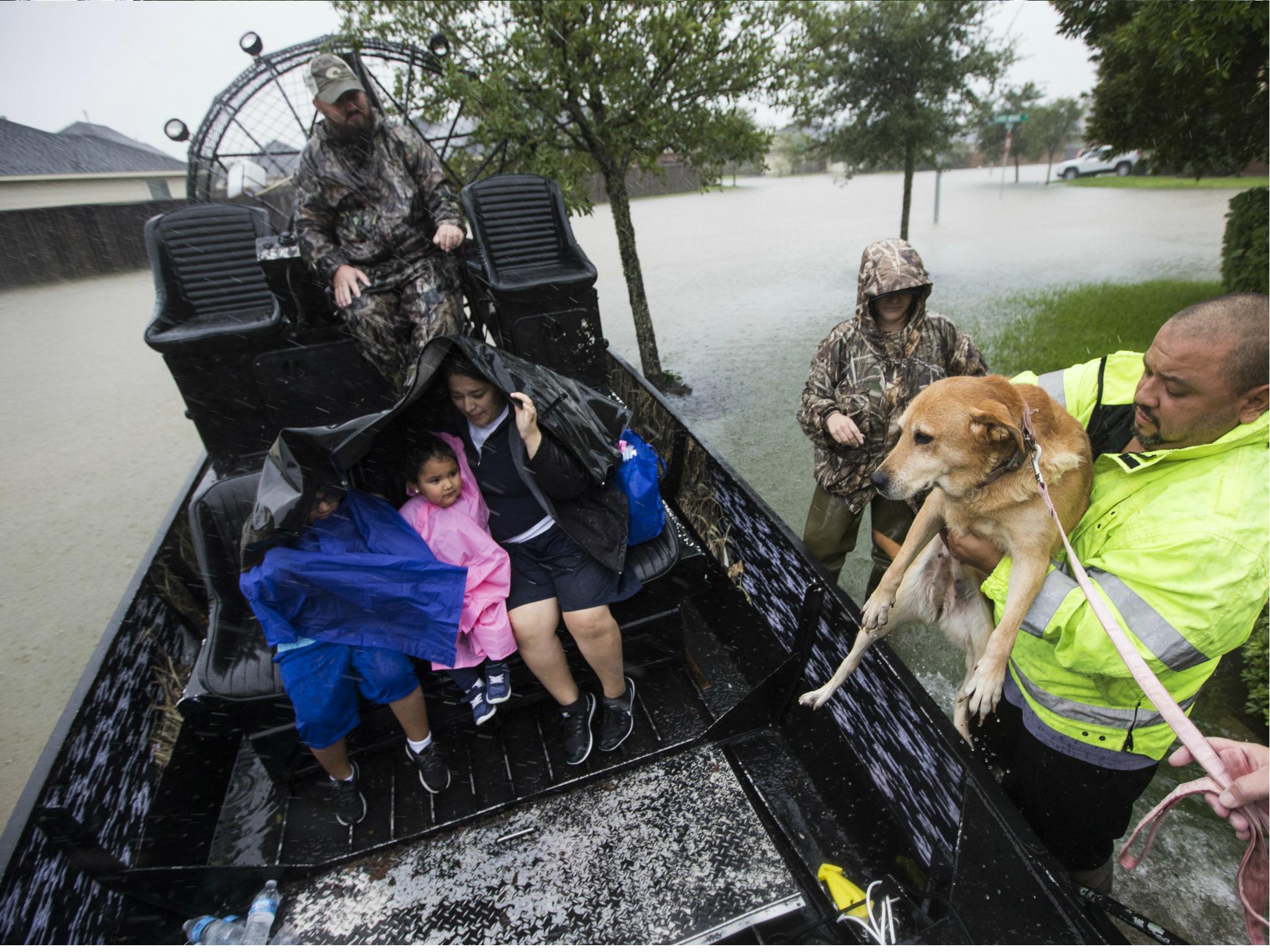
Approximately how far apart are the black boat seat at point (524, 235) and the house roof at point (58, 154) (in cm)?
181

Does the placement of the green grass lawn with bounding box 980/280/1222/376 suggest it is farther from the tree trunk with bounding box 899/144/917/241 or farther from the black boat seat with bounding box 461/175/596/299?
the black boat seat with bounding box 461/175/596/299

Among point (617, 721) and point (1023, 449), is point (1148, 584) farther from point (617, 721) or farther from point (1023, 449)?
point (617, 721)

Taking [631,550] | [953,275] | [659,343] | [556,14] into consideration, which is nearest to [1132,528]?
[631,550]

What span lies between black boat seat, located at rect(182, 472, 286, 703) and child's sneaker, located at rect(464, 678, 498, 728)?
65 centimetres

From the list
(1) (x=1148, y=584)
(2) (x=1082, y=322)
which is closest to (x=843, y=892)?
(1) (x=1148, y=584)

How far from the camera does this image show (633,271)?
7.05 m

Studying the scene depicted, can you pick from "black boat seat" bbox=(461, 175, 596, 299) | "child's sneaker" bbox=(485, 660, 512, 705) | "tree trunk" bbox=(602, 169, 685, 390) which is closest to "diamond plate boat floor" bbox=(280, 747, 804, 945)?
"child's sneaker" bbox=(485, 660, 512, 705)

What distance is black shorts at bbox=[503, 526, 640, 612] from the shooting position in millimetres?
2473

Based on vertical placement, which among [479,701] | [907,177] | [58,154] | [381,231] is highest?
[58,154]

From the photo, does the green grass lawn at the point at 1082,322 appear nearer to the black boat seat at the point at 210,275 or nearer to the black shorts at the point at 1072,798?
the black shorts at the point at 1072,798

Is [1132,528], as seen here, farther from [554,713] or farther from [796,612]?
[554,713]

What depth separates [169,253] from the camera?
3.58 meters

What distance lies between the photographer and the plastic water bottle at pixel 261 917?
1949mm

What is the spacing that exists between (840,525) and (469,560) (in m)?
1.76
